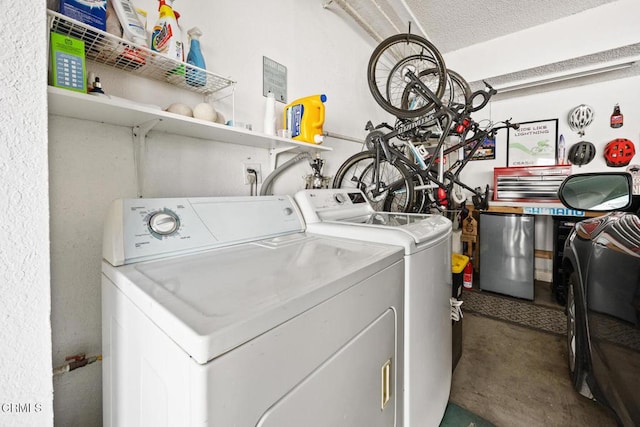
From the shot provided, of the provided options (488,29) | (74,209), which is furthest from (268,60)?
(488,29)

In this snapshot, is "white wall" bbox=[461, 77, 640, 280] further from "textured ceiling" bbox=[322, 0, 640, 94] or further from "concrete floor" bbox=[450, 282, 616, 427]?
"concrete floor" bbox=[450, 282, 616, 427]

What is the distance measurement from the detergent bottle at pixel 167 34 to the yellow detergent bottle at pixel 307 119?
2.29 ft

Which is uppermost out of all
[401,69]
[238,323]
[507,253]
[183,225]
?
[401,69]

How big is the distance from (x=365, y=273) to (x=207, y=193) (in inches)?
39.7

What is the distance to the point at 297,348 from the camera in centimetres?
53

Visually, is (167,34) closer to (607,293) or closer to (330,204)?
(330,204)

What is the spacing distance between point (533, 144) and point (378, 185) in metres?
2.97

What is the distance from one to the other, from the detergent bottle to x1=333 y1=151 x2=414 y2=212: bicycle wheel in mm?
1462

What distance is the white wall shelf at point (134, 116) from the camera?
80 centimetres

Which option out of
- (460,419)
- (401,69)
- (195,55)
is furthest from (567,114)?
(195,55)

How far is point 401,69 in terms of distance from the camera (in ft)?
8.69

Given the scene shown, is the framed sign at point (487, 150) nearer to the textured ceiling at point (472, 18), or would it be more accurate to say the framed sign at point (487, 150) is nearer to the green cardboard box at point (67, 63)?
the textured ceiling at point (472, 18)

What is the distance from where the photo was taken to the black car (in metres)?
0.86

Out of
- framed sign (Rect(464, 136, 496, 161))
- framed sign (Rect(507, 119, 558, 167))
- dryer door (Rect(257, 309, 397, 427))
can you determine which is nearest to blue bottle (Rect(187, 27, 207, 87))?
dryer door (Rect(257, 309, 397, 427))
